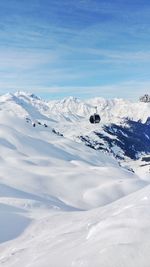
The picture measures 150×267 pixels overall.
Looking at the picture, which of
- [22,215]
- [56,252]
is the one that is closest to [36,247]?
[56,252]

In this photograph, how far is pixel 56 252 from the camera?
15508mm

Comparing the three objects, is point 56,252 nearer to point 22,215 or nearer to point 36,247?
point 36,247

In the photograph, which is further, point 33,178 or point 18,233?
point 33,178

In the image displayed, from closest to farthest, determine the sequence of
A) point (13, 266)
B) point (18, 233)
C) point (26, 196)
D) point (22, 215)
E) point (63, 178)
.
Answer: point (13, 266) → point (18, 233) → point (22, 215) → point (26, 196) → point (63, 178)

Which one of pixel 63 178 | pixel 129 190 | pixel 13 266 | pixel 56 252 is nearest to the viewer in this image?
pixel 56 252

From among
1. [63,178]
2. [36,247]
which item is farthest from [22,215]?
[63,178]

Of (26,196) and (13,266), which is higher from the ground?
(13,266)

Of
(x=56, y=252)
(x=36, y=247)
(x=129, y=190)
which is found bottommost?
(x=129, y=190)

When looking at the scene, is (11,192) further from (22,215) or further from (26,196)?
(22,215)

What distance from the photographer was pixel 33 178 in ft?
248

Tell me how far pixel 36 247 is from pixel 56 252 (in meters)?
4.79

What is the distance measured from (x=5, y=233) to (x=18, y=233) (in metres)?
1.29

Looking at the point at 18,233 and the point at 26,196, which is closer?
the point at 18,233

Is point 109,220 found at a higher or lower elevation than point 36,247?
higher
